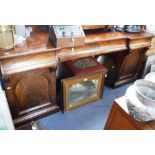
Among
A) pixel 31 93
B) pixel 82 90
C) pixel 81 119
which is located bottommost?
pixel 81 119

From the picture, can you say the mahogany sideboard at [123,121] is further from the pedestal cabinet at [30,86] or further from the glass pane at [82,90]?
the glass pane at [82,90]

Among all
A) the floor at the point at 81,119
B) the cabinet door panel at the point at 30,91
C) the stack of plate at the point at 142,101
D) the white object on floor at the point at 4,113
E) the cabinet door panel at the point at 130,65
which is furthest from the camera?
the cabinet door panel at the point at 130,65

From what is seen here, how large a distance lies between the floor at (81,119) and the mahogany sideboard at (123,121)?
75cm

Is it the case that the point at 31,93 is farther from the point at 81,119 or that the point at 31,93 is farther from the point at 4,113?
the point at 81,119

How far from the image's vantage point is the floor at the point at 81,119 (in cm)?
164

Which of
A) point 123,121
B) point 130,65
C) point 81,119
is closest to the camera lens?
point 123,121

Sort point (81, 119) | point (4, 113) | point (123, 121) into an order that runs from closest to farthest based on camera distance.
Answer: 1. point (123, 121)
2. point (4, 113)
3. point (81, 119)

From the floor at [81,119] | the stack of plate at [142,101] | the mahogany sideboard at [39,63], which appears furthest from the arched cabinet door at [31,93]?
the stack of plate at [142,101]

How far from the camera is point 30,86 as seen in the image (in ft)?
4.59

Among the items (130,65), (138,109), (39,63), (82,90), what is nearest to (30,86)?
(39,63)

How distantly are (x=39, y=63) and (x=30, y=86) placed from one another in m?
0.25
